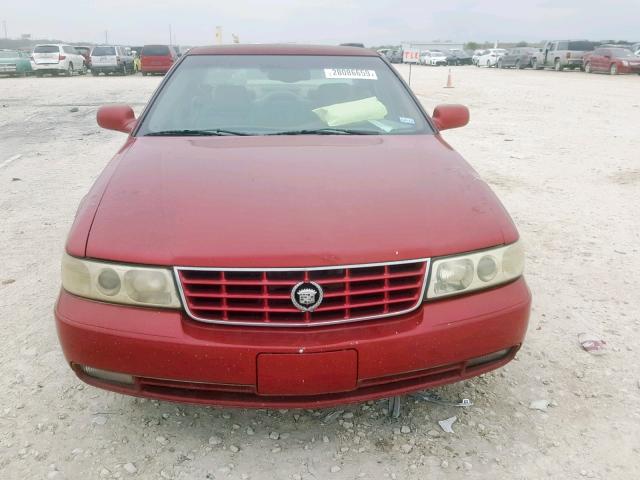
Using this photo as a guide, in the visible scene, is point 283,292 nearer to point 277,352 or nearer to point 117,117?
point 277,352

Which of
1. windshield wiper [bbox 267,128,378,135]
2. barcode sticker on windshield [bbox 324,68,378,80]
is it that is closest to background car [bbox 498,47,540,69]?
barcode sticker on windshield [bbox 324,68,378,80]

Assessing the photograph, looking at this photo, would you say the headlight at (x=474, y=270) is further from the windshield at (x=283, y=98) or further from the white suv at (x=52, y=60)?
the white suv at (x=52, y=60)

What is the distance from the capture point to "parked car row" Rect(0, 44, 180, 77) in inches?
1064

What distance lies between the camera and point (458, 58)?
50562 mm

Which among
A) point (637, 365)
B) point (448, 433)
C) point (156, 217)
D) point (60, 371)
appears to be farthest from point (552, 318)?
point (60, 371)

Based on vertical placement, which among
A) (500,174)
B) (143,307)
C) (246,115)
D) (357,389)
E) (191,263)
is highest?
(246,115)

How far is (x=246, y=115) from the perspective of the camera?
3.14m

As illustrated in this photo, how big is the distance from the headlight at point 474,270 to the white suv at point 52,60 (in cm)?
2975

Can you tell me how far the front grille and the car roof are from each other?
2102 mm

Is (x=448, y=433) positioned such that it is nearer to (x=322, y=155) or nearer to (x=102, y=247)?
(x=322, y=155)

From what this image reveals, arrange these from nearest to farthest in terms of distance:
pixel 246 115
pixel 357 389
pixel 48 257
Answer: pixel 357 389 < pixel 246 115 < pixel 48 257

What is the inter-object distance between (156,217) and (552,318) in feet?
7.67

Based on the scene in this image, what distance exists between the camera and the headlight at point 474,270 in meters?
2.02

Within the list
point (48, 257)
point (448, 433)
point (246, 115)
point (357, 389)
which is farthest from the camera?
point (48, 257)
